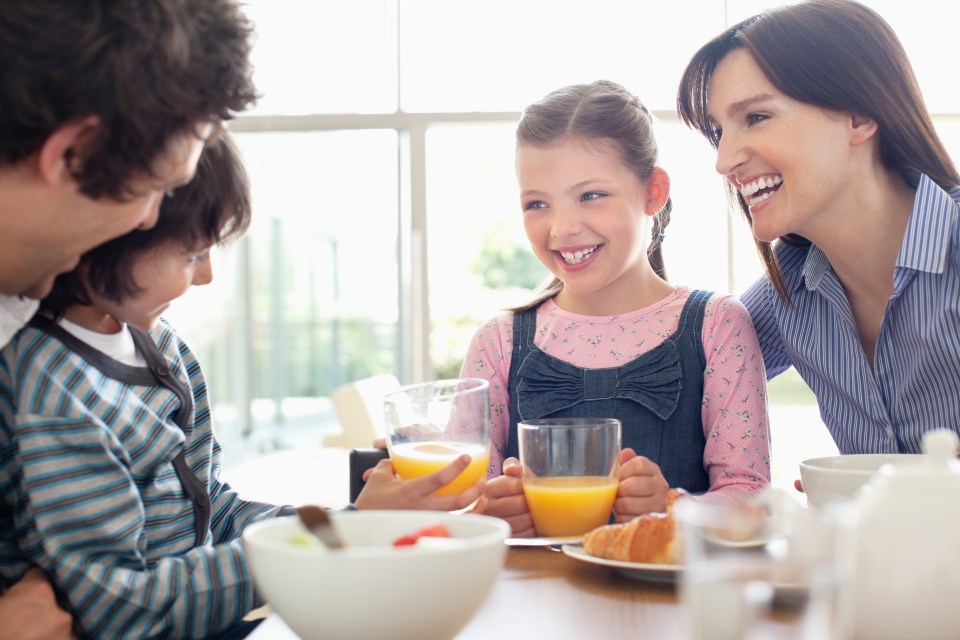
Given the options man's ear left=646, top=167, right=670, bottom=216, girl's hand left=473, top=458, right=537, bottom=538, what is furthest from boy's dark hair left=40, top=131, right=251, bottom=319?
man's ear left=646, top=167, right=670, bottom=216

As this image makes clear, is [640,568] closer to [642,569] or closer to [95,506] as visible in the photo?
[642,569]

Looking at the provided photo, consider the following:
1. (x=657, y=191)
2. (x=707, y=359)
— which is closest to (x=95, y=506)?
(x=707, y=359)

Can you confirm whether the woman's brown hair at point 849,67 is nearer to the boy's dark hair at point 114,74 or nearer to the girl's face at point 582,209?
the girl's face at point 582,209

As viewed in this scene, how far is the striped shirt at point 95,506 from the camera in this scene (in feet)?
3.24

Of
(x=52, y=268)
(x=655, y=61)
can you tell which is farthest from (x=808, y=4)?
(x=655, y=61)

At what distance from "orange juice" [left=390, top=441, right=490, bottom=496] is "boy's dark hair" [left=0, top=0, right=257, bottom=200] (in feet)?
1.41

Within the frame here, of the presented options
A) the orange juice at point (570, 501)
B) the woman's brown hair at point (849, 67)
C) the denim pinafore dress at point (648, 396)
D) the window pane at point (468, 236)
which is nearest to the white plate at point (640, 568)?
the orange juice at point (570, 501)

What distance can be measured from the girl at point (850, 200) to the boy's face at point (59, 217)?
1124 mm

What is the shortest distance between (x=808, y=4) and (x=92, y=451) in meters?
1.47

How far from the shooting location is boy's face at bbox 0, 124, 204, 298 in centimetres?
100

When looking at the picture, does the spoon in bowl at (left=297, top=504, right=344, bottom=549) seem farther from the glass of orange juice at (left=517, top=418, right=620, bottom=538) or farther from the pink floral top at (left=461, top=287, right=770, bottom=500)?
the pink floral top at (left=461, top=287, right=770, bottom=500)

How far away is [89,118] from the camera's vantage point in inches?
38.1

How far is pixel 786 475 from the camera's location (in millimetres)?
5168

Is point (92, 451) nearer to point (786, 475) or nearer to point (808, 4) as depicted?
point (808, 4)
